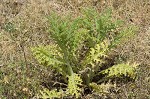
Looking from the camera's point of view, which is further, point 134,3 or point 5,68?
point 134,3

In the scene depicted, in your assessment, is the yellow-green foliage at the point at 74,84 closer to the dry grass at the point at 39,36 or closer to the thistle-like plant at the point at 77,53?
the thistle-like plant at the point at 77,53

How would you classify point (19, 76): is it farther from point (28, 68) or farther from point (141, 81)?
point (141, 81)

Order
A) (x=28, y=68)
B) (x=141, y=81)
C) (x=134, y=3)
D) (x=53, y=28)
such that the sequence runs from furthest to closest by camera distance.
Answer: (x=134, y=3)
(x=28, y=68)
(x=141, y=81)
(x=53, y=28)

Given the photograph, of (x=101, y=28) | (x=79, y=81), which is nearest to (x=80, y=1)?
(x=101, y=28)

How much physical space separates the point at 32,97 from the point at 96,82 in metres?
0.74

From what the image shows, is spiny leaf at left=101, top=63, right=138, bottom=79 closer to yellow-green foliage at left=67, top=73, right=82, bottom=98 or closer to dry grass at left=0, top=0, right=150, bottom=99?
dry grass at left=0, top=0, right=150, bottom=99

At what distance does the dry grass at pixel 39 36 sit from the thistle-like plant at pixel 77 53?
0.23m

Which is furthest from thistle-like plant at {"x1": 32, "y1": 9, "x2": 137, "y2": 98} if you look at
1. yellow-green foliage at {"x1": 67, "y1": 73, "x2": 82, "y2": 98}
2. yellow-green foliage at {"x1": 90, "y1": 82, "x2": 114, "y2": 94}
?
yellow-green foliage at {"x1": 90, "y1": 82, "x2": 114, "y2": 94}

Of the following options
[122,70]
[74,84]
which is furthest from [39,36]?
[122,70]

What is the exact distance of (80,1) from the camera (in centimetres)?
524

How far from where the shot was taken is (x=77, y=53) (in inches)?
169

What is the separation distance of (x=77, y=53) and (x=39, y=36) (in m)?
0.76

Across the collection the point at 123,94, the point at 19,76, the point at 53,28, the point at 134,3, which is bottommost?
the point at 123,94

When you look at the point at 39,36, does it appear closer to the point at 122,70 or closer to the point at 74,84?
the point at 74,84
